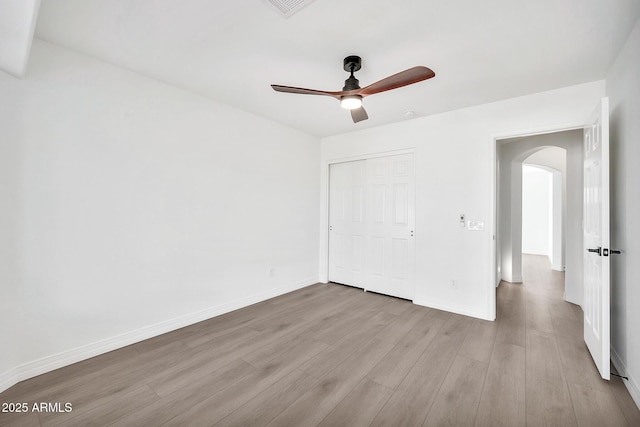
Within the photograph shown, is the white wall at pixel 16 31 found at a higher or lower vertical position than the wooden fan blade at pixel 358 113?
higher

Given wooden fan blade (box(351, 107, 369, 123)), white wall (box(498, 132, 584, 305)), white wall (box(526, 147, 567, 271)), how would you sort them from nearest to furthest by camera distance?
wooden fan blade (box(351, 107, 369, 123)) < white wall (box(498, 132, 584, 305)) < white wall (box(526, 147, 567, 271))

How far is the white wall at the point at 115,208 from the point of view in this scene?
6.50ft

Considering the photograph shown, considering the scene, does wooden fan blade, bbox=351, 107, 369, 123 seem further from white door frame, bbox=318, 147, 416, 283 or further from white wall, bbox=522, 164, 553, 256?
white wall, bbox=522, 164, 553, 256

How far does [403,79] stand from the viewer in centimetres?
188

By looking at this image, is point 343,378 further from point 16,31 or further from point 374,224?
point 16,31

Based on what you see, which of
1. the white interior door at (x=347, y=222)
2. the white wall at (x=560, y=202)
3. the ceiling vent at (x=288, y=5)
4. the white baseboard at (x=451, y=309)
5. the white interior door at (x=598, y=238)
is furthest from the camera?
the white wall at (x=560, y=202)

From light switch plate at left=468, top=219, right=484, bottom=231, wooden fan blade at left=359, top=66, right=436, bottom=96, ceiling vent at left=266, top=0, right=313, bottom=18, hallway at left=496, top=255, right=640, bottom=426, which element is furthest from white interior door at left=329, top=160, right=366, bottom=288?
ceiling vent at left=266, top=0, right=313, bottom=18

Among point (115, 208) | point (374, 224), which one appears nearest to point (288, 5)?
point (115, 208)

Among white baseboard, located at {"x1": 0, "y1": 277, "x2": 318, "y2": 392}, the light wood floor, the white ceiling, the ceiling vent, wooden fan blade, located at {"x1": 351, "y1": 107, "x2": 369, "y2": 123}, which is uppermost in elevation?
the white ceiling

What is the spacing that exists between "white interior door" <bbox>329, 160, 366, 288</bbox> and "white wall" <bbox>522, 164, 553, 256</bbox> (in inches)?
257

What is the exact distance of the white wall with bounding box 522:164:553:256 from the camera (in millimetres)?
7766

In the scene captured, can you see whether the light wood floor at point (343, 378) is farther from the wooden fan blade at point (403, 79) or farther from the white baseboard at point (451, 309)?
the wooden fan blade at point (403, 79)

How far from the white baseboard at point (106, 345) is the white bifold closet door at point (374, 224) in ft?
5.60

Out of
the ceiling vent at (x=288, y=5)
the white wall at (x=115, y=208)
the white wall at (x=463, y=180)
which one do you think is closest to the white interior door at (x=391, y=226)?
the white wall at (x=463, y=180)
